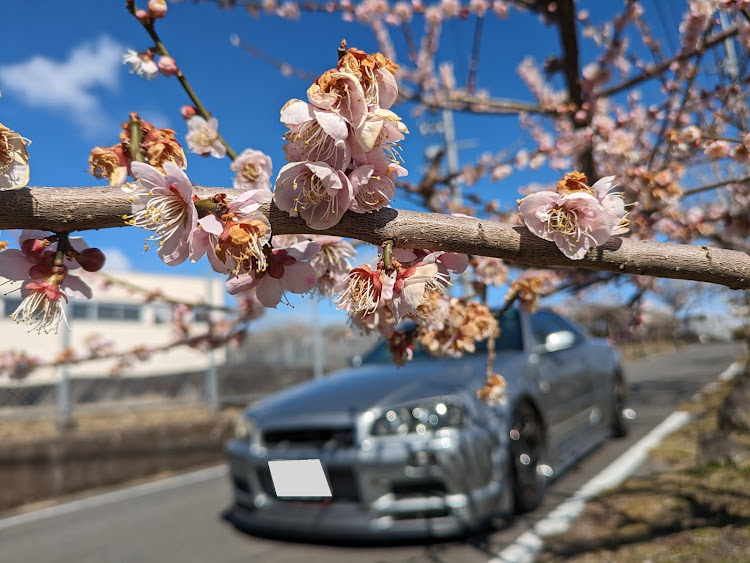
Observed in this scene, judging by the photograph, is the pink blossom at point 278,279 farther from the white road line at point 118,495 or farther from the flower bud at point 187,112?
the white road line at point 118,495

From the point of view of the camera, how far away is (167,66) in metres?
1.57

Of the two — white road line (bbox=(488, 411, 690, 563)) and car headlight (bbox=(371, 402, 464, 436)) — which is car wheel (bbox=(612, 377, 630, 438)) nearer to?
white road line (bbox=(488, 411, 690, 563))

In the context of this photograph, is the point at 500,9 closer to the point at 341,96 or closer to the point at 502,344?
the point at 502,344

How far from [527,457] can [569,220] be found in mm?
2710

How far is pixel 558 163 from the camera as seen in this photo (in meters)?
4.24

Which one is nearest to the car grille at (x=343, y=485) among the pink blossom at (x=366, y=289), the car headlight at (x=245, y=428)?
the car headlight at (x=245, y=428)

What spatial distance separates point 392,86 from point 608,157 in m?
2.33

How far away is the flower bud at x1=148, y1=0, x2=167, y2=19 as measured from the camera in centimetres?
145

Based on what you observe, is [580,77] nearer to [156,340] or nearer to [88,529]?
[88,529]

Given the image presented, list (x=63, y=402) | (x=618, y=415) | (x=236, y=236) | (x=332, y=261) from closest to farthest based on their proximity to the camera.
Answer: (x=236, y=236), (x=332, y=261), (x=618, y=415), (x=63, y=402)

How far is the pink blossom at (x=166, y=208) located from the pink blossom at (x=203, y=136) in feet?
2.04

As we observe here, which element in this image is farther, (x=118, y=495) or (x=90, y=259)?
(x=118, y=495)

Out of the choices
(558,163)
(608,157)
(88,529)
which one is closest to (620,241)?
(608,157)

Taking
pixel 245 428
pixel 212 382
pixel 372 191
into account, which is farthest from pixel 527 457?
pixel 212 382
